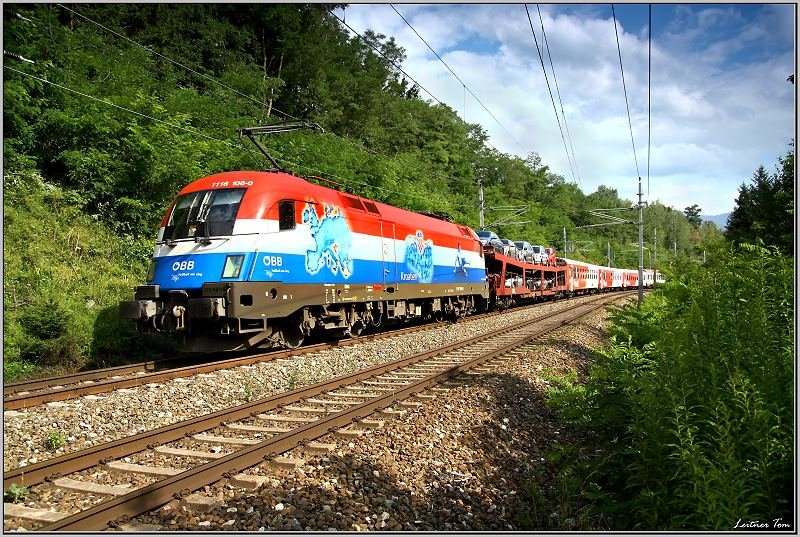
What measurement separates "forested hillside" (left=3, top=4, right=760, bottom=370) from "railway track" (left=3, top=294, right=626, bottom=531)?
624 cm

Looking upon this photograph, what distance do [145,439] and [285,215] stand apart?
20.6 ft

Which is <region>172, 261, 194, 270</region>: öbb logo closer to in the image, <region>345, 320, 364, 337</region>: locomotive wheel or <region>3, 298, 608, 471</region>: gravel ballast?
<region>3, 298, 608, 471</region>: gravel ballast

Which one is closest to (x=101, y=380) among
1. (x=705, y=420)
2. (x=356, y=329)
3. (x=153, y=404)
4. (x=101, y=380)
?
(x=101, y=380)

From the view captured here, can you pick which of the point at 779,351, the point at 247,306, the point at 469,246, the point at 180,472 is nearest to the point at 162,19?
the point at 469,246

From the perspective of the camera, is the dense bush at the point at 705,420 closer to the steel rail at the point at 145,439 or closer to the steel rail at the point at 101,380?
the steel rail at the point at 145,439

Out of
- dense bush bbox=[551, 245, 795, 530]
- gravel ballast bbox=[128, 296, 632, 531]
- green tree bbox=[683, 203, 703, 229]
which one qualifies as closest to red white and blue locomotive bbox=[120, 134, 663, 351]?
gravel ballast bbox=[128, 296, 632, 531]

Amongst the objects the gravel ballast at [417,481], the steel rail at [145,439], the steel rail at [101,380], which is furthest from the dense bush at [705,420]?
the steel rail at [101,380]

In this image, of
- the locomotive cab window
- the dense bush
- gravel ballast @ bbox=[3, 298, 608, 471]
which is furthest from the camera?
the locomotive cab window

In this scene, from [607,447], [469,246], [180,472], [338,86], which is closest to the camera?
[180,472]

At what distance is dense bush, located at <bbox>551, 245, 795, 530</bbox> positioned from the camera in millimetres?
3756

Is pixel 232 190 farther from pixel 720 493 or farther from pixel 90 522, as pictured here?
pixel 720 493

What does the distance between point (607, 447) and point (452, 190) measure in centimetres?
4895

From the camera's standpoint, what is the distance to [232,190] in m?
11.1

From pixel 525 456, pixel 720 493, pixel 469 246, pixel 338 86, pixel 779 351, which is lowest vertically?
pixel 525 456
